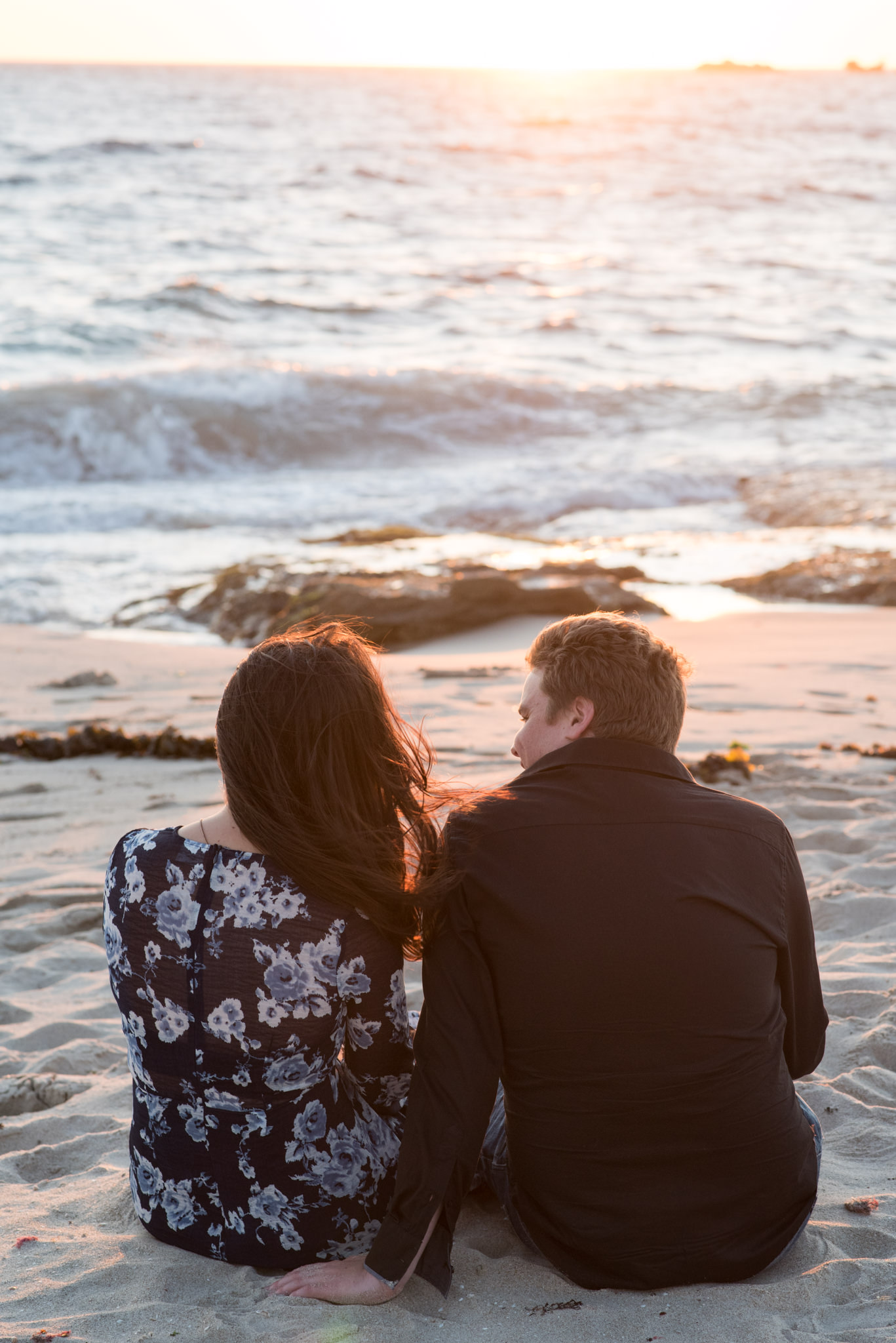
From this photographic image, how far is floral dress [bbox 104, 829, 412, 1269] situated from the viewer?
2.05 m

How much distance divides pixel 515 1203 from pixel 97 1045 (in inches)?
56.1

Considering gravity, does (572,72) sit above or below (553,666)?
above

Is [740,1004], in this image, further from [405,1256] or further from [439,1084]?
[405,1256]

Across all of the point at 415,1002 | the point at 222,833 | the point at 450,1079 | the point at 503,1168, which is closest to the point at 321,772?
the point at 222,833

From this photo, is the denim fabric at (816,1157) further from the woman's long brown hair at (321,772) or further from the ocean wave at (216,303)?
the ocean wave at (216,303)

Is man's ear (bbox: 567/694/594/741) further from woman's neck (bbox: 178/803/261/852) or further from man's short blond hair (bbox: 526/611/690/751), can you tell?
A: woman's neck (bbox: 178/803/261/852)

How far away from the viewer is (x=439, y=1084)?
199 centimetres

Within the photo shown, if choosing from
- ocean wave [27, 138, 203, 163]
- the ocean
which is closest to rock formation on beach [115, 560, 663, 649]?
the ocean

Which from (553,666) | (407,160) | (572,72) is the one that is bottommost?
(553,666)

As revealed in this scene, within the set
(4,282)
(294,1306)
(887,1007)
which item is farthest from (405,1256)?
(4,282)

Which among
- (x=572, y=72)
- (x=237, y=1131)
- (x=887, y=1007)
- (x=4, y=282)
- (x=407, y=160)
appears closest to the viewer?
(x=237, y=1131)

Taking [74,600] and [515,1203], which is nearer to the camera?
[515,1203]

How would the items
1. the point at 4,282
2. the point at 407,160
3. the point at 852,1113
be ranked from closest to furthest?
the point at 852,1113
the point at 4,282
the point at 407,160

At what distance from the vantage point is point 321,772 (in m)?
2.03
